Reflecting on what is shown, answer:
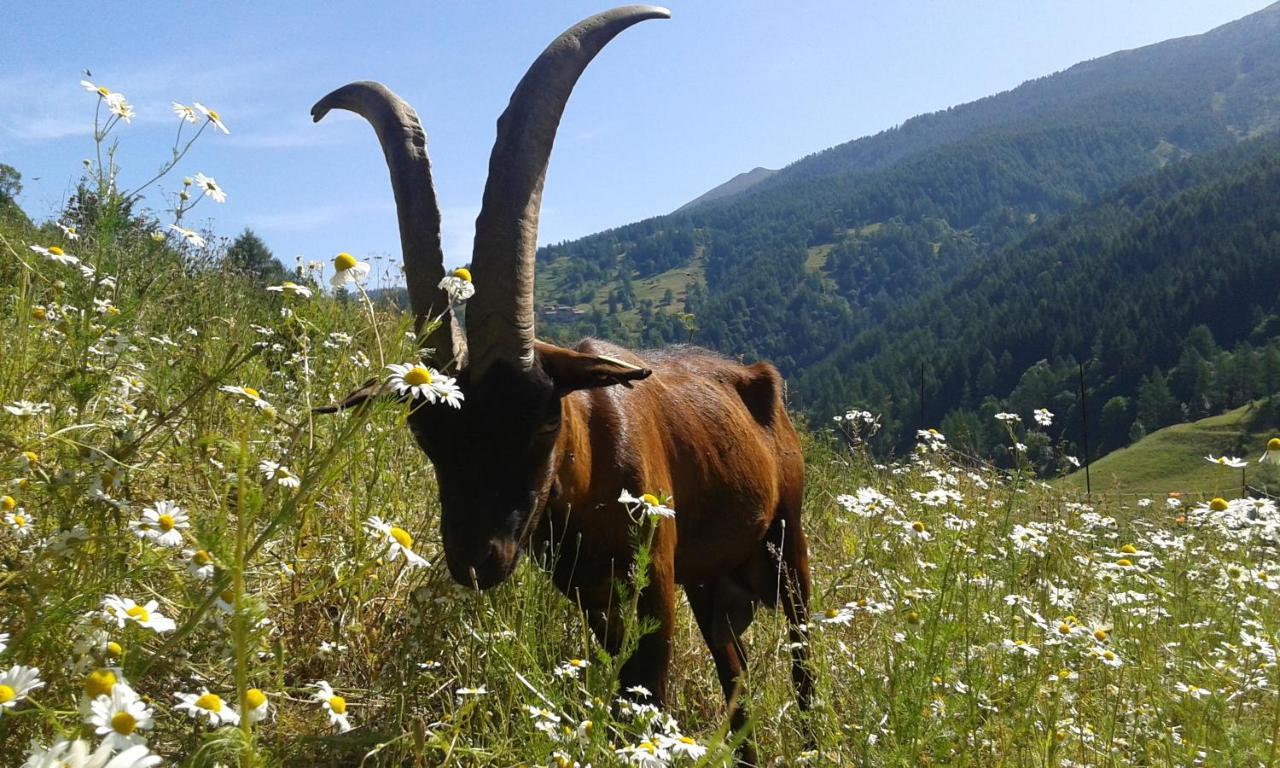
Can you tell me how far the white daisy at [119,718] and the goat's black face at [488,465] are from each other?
1.56 m

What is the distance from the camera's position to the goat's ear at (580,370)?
3.21 metres

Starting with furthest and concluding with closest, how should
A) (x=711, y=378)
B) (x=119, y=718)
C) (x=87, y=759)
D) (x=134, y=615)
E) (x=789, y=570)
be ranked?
(x=711, y=378), (x=789, y=570), (x=134, y=615), (x=119, y=718), (x=87, y=759)

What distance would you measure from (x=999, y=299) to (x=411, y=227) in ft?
547

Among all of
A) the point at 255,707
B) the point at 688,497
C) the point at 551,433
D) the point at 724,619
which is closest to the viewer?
the point at 255,707

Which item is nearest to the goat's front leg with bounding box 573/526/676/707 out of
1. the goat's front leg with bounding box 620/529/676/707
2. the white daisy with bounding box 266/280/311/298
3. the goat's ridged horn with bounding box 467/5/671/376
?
the goat's front leg with bounding box 620/529/676/707

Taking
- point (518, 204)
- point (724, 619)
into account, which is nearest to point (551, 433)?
point (518, 204)

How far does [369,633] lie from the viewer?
11.5 ft

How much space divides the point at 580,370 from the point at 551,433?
0.84 ft

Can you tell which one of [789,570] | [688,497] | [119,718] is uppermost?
[119,718]

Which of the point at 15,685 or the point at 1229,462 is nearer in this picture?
the point at 15,685

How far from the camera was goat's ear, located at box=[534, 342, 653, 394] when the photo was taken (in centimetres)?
321

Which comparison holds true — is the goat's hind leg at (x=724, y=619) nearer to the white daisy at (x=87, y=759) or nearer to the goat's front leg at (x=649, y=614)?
the goat's front leg at (x=649, y=614)

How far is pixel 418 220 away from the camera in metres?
3.26

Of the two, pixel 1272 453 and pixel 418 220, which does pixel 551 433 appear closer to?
pixel 418 220
